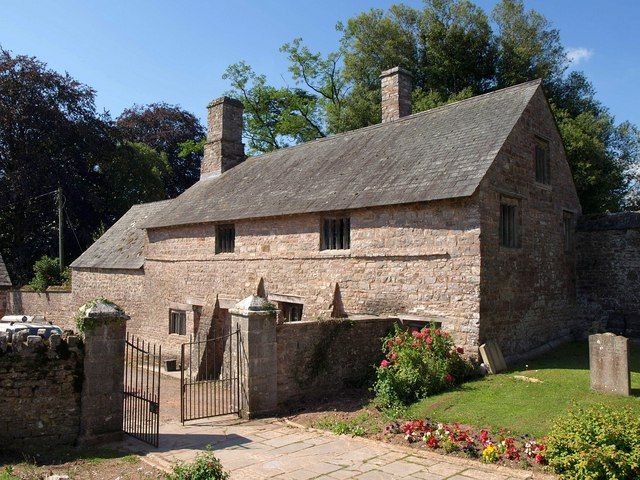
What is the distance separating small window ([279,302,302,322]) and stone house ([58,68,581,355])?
0.13 ft

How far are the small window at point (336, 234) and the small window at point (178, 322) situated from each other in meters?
7.89

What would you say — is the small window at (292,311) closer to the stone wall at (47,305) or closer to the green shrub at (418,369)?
the green shrub at (418,369)

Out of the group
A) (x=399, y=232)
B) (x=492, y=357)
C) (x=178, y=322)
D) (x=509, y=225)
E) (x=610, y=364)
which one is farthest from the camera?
(x=178, y=322)

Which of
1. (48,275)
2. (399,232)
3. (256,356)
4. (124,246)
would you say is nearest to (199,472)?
(256,356)

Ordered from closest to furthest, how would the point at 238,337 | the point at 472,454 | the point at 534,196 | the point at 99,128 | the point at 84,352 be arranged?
the point at 472,454 → the point at 84,352 → the point at 238,337 → the point at 534,196 → the point at 99,128

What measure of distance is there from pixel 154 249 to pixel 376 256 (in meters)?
11.9

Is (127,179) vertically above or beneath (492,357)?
above

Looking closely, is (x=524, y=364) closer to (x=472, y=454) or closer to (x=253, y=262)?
(x=472, y=454)

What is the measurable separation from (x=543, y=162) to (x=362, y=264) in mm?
6770

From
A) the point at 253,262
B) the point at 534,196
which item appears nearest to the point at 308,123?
the point at 253,262

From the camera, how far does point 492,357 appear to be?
41.6 ft

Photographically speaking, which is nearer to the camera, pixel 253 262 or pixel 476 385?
pixel 476 385

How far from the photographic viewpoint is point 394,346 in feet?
40.9

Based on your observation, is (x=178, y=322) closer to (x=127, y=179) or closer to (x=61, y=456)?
(x=61, y=456)
